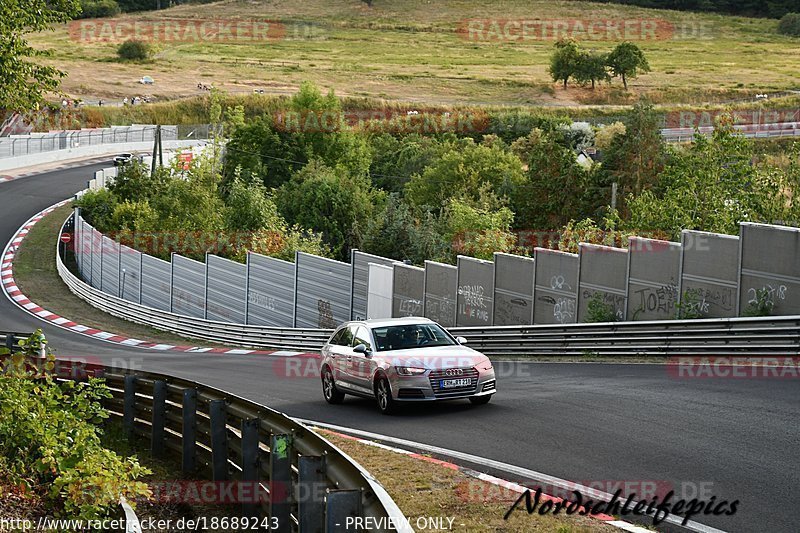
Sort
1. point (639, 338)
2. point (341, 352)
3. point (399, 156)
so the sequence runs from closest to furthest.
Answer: point (341, 352), point (639, 338), point (399, 156)

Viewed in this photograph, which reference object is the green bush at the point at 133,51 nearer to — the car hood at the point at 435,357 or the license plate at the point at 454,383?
the car hood at the point at 435,357

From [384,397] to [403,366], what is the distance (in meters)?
0.70

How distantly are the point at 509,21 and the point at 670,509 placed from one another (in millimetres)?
175214

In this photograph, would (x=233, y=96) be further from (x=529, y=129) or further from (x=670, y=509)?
(x=670, y=509)

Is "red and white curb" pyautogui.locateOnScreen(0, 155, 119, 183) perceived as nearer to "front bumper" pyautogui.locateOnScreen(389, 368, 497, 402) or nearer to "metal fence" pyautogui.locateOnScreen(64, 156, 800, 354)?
"metal fence" pyautogui.locateOnScreen(64, 156, 800, 354)

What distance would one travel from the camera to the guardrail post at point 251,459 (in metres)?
10.7

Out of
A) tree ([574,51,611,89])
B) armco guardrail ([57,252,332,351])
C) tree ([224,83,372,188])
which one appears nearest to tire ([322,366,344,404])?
armco guardrail ([57,252,332,351])

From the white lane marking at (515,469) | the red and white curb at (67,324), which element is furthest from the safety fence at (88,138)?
the white lane marking at (515,469)

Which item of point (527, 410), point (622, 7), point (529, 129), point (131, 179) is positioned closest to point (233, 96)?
point (529, 129)

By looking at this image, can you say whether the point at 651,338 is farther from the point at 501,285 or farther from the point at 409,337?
the point at 409,337

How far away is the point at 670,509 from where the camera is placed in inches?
387

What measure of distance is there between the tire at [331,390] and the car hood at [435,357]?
1.82m

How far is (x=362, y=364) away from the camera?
17594 millimetres

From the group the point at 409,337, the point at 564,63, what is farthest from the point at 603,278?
the point at 564,63
